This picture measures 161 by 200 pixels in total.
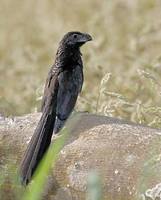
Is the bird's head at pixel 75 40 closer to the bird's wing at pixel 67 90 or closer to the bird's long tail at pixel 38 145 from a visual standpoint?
the bird's wing at pixel 67 90

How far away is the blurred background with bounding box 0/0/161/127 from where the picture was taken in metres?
7.47

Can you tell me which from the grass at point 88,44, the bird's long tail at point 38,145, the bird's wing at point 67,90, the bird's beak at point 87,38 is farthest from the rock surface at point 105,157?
the grass at point 88,44

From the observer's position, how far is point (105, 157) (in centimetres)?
407

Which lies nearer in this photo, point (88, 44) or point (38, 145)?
point (38, 145)

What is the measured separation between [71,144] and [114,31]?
17.6 ft

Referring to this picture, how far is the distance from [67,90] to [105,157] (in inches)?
33.4

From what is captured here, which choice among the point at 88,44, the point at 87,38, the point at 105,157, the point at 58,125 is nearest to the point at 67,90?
the point at 58,125

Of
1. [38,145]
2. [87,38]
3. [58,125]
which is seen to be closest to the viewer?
[38,145]

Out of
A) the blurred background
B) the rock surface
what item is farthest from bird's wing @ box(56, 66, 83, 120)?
the blurred background

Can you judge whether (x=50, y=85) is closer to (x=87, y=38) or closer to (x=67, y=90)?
(x=67, y=90)

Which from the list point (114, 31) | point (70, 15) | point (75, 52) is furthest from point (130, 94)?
point (70, 15)

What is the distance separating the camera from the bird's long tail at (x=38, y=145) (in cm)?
404

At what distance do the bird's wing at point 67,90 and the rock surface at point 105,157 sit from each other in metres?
0.20

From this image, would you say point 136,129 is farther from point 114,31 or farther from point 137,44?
point 114,31
